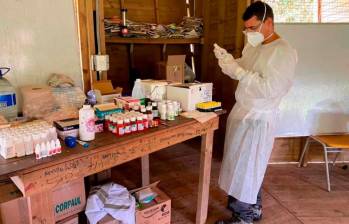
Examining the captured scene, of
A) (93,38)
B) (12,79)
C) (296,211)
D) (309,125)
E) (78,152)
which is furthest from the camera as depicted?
(309,125)

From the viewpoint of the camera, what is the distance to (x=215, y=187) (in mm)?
2447

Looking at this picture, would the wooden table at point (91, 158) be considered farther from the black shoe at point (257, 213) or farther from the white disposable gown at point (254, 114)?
the black shoe at point (257, 213)

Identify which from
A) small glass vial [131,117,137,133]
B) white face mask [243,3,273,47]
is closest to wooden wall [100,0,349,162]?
white face mask [243,3,273,47]

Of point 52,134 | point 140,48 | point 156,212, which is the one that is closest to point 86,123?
point 52,134

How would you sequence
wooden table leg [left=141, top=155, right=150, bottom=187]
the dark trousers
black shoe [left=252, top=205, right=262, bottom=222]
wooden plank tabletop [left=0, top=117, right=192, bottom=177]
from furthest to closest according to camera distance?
1. wooden table leg [left=141, top=155, right=150, bottom=187]
2. black shoe [left=252, top=205, right=262, bottom=222]
3. the dark trousers
4. wooden plank tabletop [left=0, top=117, right=192, bottom=177]

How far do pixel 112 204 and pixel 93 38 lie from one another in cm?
110

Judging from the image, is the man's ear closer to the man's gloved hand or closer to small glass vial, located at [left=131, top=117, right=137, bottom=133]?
the man's gloved hand

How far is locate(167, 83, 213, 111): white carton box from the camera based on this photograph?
1635 mm

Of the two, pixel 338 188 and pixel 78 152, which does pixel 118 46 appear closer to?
pixel 78 152

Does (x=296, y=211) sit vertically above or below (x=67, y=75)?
below

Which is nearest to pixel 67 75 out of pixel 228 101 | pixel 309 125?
pixel 228 101

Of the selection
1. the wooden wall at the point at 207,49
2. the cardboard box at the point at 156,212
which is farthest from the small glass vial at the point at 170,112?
the wooden wall at the point at 207,49

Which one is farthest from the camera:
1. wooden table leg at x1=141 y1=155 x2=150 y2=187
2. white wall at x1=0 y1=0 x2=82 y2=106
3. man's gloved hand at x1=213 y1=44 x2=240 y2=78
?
wooden table leg at x1=141 y1=155 x2=150 y2=187

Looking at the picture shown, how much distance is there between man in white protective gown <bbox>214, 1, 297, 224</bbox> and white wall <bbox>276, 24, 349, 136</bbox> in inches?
42.4
